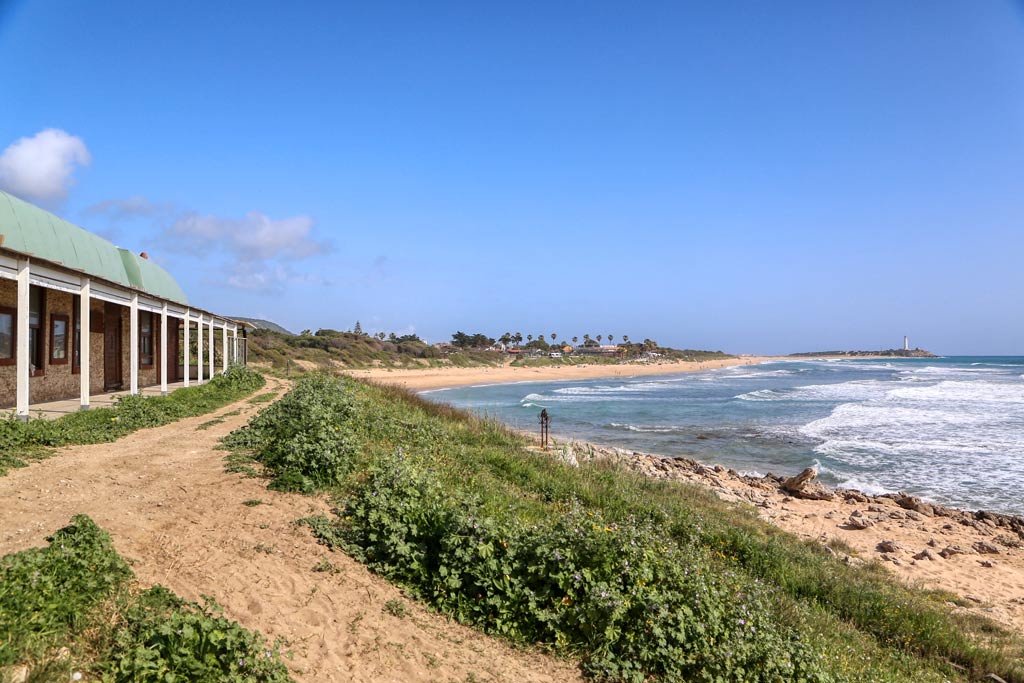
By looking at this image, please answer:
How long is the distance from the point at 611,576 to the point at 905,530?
10548mm

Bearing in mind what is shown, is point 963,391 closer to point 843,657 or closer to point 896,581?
point 896,581

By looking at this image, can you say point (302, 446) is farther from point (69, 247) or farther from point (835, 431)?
point (835, 431)

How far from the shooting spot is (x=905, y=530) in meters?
12.6

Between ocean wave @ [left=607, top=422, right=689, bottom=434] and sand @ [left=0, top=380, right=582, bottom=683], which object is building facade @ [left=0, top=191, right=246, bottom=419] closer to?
sand @ [left=0, top=380, right=582, bottom=683]

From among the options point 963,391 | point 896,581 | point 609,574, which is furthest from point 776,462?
point 963,391

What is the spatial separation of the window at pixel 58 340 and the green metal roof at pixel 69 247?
130cm

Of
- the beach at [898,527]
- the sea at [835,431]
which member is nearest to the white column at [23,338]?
the beach at [898,527]

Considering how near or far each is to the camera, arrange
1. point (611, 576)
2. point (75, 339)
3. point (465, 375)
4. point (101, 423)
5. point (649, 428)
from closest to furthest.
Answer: point (611, 576), point (101, 423), point (75, 339), point (649, 428), point (465, 375)

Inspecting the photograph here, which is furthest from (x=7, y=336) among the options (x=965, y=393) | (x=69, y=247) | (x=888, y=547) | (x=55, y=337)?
(x=965, y=393)

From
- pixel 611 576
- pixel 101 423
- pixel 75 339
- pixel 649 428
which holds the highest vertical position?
pixel 75 339

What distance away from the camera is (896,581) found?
922 centimetres

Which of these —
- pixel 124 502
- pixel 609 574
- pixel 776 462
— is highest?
pixel 124 502

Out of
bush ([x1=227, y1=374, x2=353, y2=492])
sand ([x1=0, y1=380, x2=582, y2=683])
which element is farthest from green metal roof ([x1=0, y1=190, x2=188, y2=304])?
sand ([x1=0, y1=380, x2=582, y2=683])

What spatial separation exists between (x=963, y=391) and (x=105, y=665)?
5082cm
